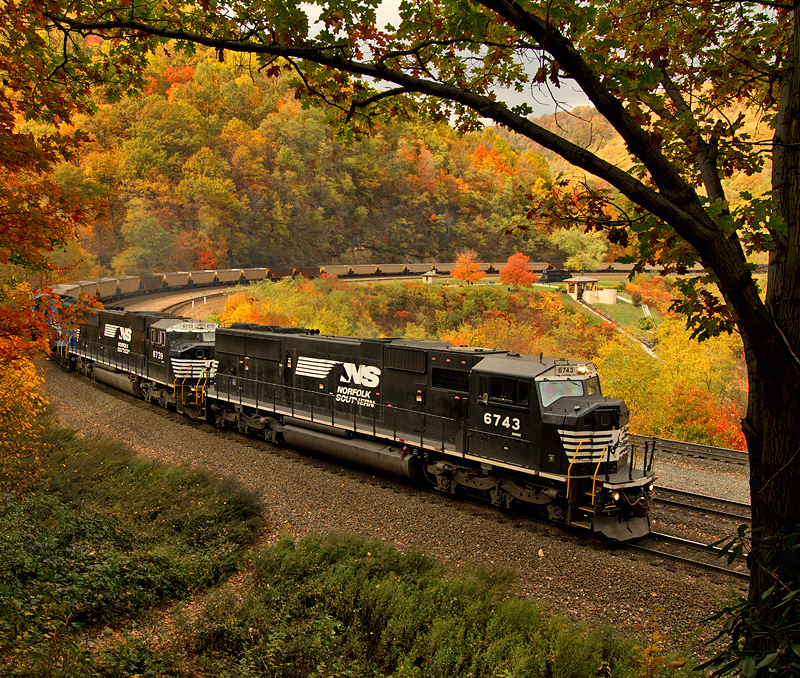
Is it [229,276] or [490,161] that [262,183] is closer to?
[229,276]

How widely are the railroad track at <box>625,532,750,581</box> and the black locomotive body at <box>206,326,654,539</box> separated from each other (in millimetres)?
316

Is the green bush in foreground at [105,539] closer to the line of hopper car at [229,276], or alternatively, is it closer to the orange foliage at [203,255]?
the line of hopper car at [229,276]

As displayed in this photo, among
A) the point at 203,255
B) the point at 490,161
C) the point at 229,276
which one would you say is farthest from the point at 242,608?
the point at 490,161

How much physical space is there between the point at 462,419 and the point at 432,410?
0.94m

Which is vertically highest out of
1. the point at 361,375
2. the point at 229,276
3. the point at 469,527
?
the point at 229,276

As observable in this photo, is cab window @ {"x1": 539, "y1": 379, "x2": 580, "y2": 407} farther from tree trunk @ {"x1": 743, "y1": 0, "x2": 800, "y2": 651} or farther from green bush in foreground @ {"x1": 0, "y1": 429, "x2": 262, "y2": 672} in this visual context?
tree trunk @ {"x1": 743, "y1": 0, "x2": 800, "y2": 651}

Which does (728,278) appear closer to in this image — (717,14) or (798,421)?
(798,421)

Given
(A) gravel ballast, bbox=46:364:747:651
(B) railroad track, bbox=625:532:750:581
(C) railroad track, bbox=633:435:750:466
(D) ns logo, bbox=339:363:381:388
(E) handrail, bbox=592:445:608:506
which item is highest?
(D) ns logo, bbox=339:363:381:388

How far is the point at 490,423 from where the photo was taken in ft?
37.3

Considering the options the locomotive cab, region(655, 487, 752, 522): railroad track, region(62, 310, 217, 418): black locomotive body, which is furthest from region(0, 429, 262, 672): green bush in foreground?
region(655, 487, 752, 522): railroad track

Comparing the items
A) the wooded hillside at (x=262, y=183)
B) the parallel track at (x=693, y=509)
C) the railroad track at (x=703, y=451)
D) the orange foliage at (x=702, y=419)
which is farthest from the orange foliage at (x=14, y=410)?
the wooded hillside at (x=262, y=183)

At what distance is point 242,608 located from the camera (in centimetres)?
728

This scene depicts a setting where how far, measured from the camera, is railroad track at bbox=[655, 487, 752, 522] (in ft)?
38.4

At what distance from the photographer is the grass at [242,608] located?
19.4 ft
